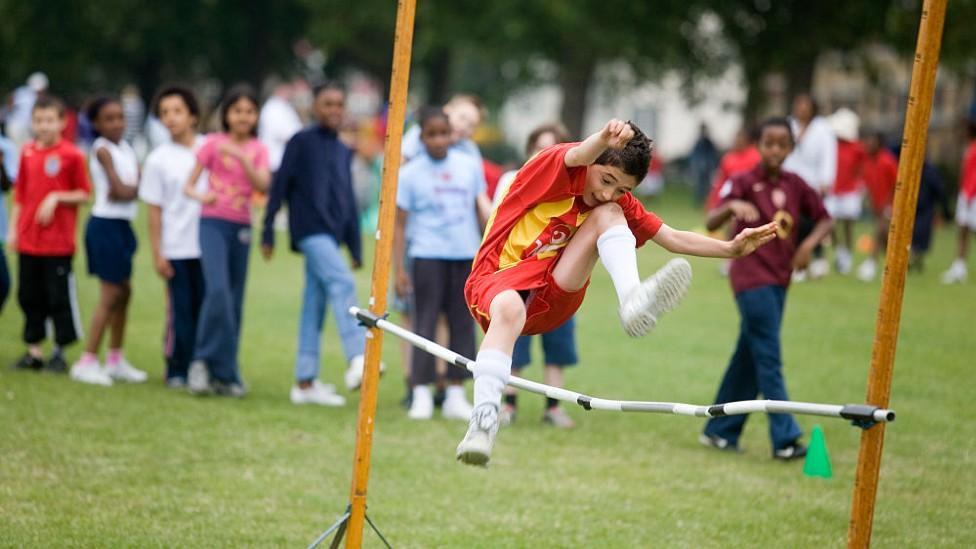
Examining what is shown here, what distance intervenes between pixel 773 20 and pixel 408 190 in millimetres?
26931

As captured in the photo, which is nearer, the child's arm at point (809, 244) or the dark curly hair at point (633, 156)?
the dark curly hair at point (633, 156)

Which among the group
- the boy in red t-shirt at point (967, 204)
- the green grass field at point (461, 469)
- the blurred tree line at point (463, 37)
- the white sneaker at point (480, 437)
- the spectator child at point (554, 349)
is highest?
the blurred tree line at point (463, 37)

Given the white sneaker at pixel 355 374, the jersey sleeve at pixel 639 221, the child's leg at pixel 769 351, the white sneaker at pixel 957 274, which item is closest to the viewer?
Result: the jersey sleeve at pixel 639 221

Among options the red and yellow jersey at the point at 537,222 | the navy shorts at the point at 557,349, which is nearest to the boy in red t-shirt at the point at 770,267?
the navy shorts at the point at 557,349

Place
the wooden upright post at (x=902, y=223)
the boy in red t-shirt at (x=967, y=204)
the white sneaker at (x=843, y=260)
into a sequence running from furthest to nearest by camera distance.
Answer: the white sneaker at (x=843, y=260) < the boy in red t-shirt at (x=967, y=204) < the wooden upright post at (x=902, y=223)

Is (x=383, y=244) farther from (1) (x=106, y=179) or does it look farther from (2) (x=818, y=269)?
(2) (x=818, y=269)

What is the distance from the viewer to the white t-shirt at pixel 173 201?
33.0 ft

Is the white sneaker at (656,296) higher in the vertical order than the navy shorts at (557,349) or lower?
higher

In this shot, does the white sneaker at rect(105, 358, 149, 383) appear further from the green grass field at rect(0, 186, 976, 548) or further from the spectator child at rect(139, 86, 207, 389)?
the spectator child at rect(139, 86, 207, 389)

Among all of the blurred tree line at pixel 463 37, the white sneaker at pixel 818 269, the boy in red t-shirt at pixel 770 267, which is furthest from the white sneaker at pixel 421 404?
the blurred tree line at pixel 463 37

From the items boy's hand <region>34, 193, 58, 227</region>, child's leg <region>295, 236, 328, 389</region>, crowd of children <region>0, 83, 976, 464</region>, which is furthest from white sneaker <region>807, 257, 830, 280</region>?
boy's hand <region>34, 193, 58, 227</region>

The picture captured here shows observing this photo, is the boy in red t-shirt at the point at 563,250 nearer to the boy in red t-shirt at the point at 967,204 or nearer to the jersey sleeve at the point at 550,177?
the jersey sleeve at the point at 550,177

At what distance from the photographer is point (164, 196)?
400 inches

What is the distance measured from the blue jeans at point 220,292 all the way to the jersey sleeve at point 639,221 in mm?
4609
